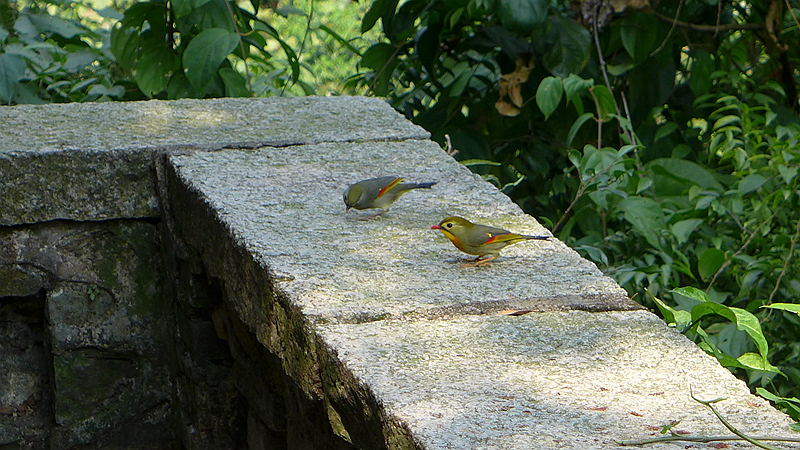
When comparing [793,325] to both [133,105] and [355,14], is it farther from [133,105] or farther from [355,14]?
[355,14]

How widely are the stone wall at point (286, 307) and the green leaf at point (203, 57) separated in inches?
13.1

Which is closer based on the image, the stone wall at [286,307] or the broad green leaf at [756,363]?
the stone wall at [286,307]

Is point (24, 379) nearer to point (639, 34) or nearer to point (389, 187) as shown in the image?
point (389, 187)

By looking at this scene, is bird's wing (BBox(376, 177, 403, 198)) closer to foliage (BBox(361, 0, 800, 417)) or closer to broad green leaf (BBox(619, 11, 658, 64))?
foliage (BBox(361, 0, 800, 417))

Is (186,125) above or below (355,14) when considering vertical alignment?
above

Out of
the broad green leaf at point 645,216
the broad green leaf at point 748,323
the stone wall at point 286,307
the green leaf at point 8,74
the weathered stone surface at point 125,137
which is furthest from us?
the green leaf at point 8,74

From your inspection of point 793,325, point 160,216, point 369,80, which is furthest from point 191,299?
point 369,80

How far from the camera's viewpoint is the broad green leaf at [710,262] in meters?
2.31

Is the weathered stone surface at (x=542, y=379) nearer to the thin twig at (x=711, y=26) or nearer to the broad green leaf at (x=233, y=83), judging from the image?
the broad green leaf at (x=233, y=83)

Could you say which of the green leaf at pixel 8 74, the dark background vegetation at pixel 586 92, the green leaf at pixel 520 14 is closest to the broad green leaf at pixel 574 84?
the dark background vegetation at pixel 586 92

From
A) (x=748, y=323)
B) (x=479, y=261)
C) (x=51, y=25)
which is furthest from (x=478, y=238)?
(x=51, y=25)

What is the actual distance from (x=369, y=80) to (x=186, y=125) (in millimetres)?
1477

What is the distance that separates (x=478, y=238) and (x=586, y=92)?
163 centimetres

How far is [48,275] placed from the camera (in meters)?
2.14
